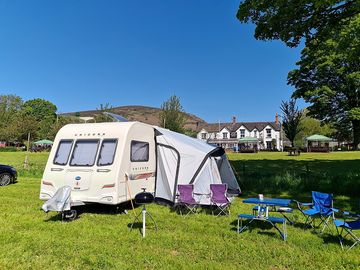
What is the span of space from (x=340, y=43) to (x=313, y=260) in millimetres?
7482

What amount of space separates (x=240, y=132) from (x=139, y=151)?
62.4 metres

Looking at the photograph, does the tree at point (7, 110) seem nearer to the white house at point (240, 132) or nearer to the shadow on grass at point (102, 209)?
the white house at point (240, 132)

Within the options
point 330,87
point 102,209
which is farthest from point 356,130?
point 102,209

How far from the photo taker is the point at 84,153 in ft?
27.7

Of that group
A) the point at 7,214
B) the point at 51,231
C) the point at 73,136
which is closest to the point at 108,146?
the point at 73,136

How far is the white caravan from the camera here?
7.99 metres

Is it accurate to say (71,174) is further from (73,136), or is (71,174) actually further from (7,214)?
(7,214)

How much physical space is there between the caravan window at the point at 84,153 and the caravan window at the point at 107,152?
7.6 inches

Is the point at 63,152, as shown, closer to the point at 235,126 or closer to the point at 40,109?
the point at 235,126

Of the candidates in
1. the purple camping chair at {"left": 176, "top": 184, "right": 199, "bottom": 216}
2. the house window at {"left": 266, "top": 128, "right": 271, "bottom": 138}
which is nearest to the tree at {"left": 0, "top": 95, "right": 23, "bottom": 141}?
the house window at {"left": 266, "top": 128, "right": 271, "bottom": 138}

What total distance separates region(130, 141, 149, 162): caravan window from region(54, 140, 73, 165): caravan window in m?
1.74

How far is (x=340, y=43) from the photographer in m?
9.89

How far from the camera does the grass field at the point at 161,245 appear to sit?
4.92m

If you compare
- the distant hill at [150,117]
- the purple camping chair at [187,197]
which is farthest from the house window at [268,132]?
the purple camping chair at [187,197]
